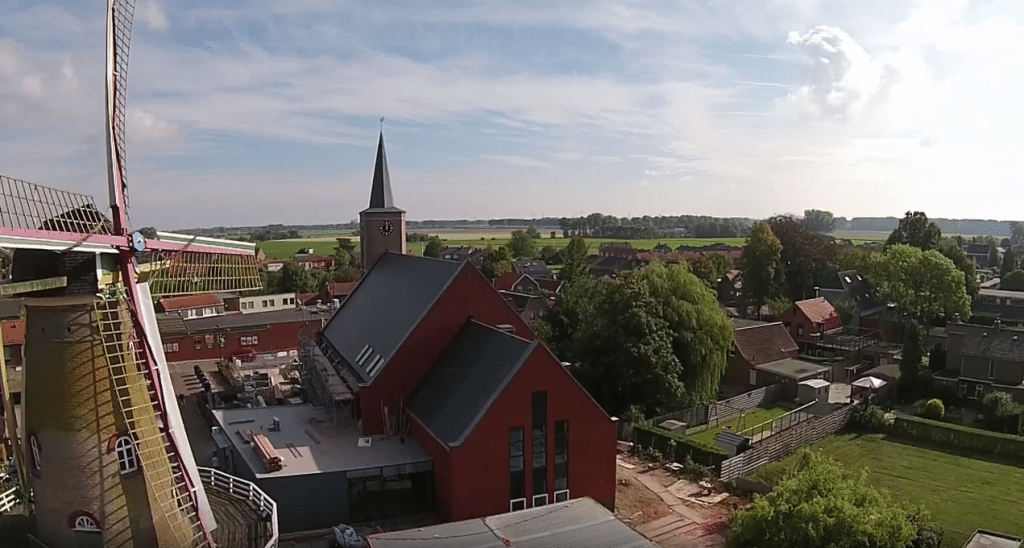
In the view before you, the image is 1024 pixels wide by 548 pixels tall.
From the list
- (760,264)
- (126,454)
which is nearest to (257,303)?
(760,264)

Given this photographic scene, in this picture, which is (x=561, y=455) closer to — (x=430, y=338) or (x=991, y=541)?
(x=430, y=338)

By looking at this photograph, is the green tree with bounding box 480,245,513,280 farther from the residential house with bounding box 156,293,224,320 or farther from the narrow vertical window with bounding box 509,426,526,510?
the narrow vertical window with bounding box 509,426,526,510

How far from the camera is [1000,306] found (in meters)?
64.2

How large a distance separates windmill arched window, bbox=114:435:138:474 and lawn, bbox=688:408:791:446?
23255 mm

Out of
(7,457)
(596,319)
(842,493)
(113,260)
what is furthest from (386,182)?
(842,493)

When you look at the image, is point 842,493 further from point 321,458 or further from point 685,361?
point 685,361

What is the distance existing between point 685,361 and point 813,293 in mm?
38805

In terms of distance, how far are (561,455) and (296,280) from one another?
64.1 meters

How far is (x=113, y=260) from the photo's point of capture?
569 inches

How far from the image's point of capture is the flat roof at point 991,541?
19.3m

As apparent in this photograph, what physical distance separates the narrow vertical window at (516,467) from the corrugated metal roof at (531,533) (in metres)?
3.43

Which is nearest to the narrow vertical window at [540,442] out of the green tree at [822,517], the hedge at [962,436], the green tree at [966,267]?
the green tree at [822,517]

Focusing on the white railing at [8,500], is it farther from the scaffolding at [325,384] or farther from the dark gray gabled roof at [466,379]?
the dark gray gabled roof at [466,379]

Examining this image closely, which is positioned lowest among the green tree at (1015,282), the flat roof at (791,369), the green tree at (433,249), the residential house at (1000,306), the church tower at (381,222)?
the flat roof at (791,369)
